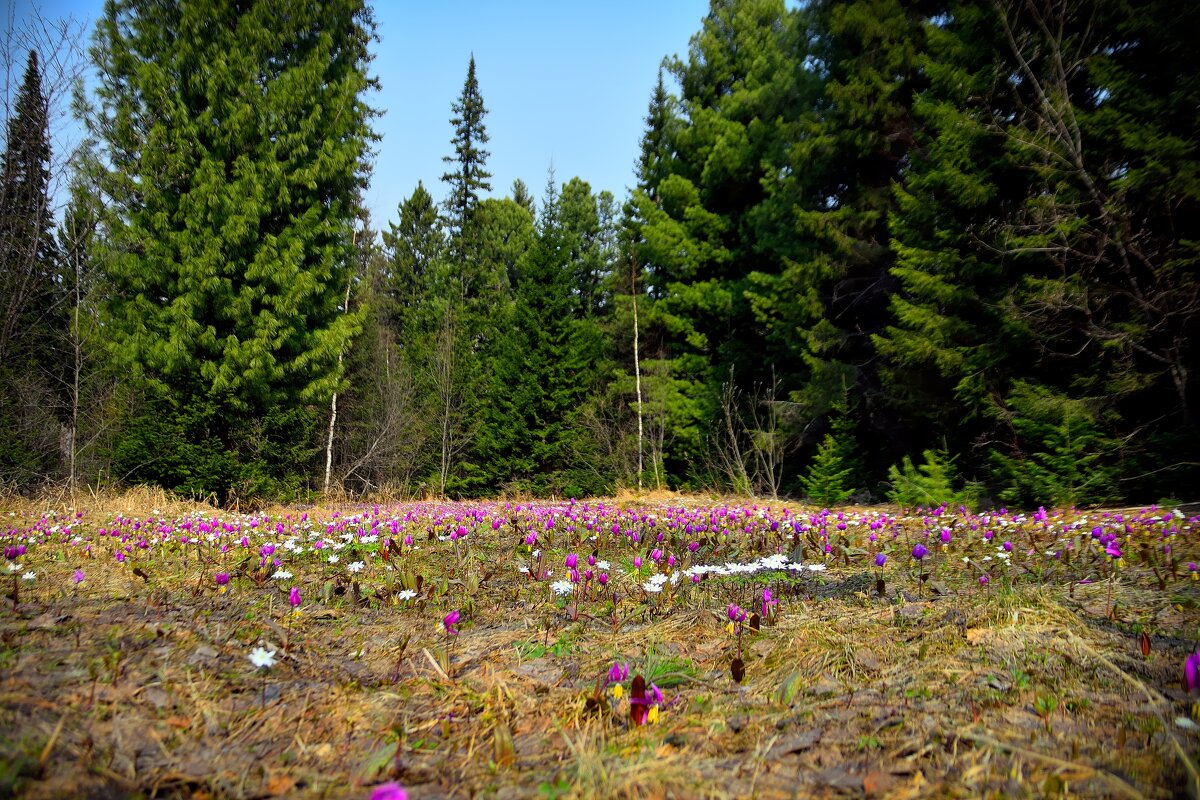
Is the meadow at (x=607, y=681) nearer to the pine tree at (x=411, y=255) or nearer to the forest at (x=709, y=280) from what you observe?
the forest at (x=709, y=280)

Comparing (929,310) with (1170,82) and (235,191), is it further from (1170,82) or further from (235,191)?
(235,191)

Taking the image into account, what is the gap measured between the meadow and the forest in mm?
5442

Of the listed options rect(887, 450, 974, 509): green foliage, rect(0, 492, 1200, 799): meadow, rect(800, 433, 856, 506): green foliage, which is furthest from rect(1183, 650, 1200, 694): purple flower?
rect(800, 433, 856, 506): green foliage

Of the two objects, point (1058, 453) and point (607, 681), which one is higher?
point (1058, 453)

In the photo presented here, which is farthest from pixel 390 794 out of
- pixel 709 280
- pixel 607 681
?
pixel 709 280

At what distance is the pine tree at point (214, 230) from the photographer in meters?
11.5

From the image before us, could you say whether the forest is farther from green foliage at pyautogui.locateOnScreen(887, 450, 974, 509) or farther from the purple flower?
the purple flower

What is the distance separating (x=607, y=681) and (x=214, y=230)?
13266 mm

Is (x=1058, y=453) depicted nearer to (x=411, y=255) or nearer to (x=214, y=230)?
(x=214, y=230)

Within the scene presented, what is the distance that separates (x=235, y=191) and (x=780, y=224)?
11.8 meters

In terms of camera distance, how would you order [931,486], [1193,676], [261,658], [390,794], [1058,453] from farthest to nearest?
[931,486]
[1058,453]
[261,658]
[1193,676]
[390,794]

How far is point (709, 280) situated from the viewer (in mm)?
17844

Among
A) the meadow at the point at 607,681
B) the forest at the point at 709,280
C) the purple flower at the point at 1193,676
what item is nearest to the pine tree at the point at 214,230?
the forest at the point at 709,280

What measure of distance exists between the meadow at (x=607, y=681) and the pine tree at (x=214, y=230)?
889 cm
